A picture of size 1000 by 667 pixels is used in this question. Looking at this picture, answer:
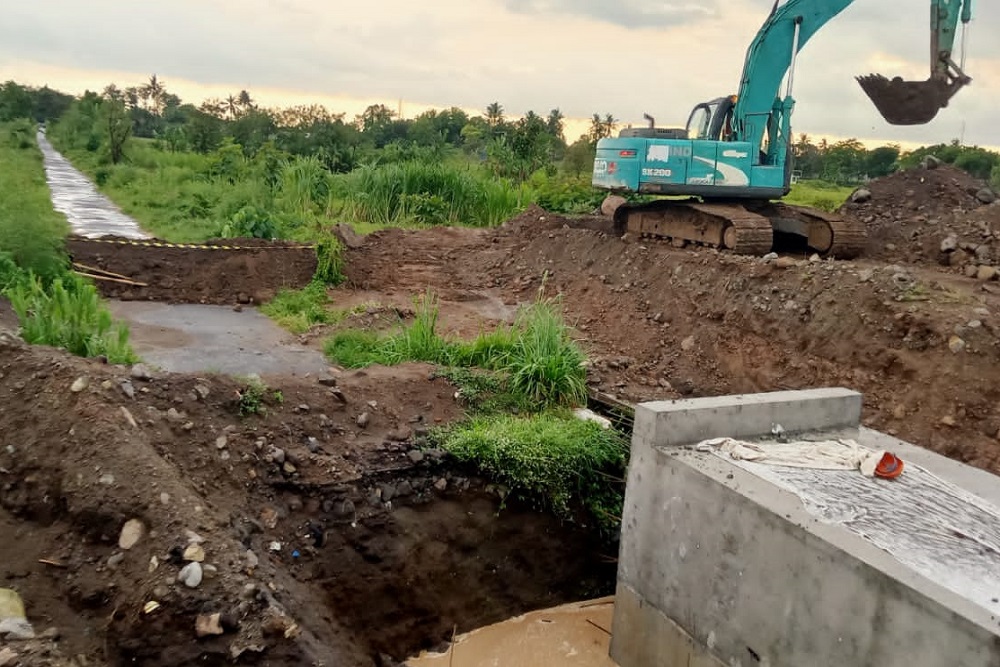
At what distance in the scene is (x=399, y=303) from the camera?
34.9 ft

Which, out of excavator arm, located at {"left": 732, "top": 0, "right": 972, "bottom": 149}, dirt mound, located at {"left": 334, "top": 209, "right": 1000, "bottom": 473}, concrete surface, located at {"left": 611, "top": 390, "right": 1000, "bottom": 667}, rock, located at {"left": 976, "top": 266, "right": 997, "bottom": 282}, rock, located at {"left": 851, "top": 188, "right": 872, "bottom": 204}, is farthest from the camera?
rock, located at {"left": 851, "top": 188, "right": 872, "bottom": 204}

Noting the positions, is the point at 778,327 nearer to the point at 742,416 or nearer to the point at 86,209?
the point at 742,416

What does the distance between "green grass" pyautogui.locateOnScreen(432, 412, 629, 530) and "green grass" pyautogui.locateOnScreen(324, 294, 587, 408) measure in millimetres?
568

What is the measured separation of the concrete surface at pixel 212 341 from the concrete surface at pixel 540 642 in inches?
116

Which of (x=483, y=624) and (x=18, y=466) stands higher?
(x=18, y=466)

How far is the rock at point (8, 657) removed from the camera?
144 inches

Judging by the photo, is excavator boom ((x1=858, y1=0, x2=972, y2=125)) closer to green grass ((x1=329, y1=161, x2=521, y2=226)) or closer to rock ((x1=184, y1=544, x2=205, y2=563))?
green grass ((x1=329, y1=161, x2=521, y2=226))

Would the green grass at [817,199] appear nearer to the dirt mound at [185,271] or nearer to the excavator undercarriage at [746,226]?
the excavator undercarriage at [746,226]

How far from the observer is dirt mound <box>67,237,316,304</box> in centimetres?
1024

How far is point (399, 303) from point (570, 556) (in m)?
5.14

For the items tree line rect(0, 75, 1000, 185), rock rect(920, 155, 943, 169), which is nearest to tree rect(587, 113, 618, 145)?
tree line rect(0, 75, 1000, 185)

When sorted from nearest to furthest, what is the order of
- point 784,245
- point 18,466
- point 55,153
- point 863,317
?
1. point 18,466
2. point 863,317
3. point 784,245
4. point 55,153

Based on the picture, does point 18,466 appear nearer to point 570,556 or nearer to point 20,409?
point 20,409

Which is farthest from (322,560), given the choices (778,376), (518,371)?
(778,376)
